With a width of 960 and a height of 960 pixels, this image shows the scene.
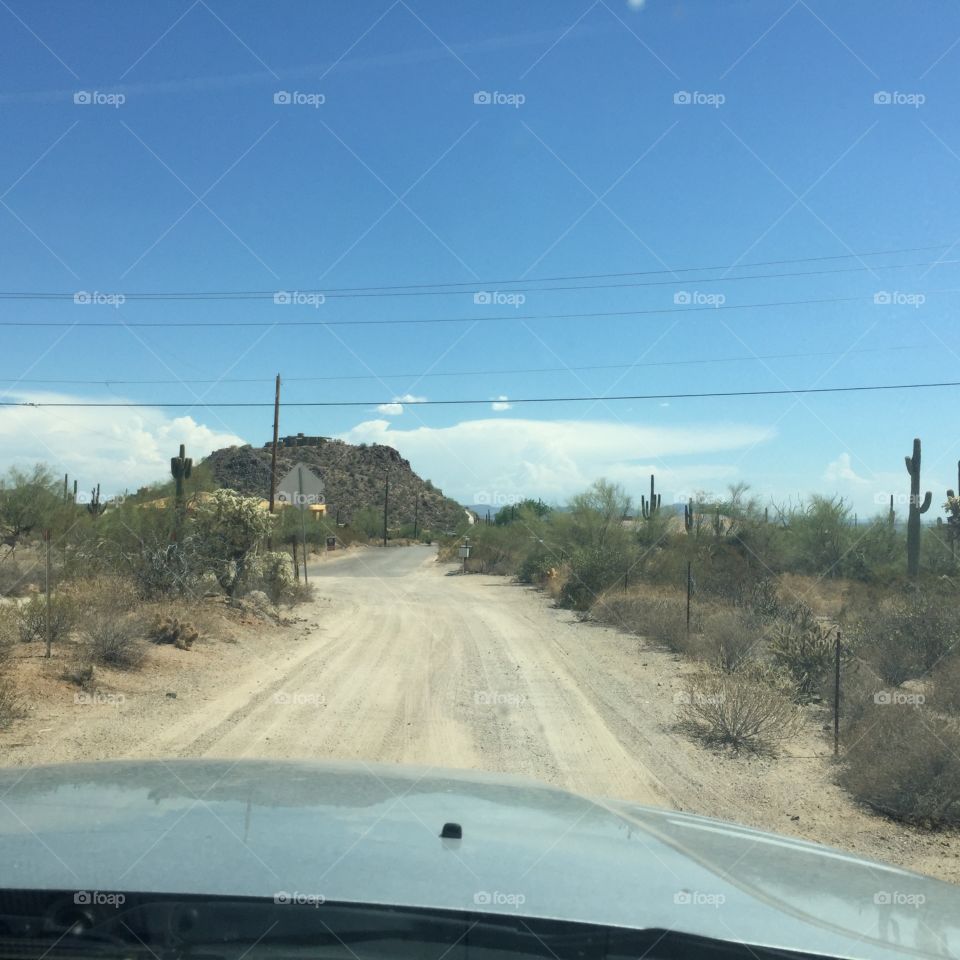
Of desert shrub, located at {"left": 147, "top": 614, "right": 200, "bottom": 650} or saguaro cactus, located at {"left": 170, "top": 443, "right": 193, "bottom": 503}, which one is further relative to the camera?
saguaro cactus, located at {"left": 170, "top": 443, "right": 193, "bottom": 503}

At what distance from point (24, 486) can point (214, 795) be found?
3035 centimetres

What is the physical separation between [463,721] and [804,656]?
18.8 feet

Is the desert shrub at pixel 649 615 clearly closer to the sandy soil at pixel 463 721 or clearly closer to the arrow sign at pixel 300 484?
the sandy soil at pixel 463 721

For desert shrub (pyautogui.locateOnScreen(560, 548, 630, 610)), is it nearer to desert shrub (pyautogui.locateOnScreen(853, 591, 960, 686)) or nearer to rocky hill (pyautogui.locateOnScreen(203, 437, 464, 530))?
desert shrub (pyautogui.locateOnScreen(853, 591, 960, 686))

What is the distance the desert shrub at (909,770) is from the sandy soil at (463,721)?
0.77 feet

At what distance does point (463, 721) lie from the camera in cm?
1133

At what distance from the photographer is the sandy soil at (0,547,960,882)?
8430mm

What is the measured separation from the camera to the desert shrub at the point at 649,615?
1878 centimetres

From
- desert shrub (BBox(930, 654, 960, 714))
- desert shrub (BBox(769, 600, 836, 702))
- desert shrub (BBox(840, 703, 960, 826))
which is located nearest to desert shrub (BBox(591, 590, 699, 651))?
desert shrub (BBox(769, 600, 836, 702))

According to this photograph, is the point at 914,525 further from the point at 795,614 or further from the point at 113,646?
the point at 113,646

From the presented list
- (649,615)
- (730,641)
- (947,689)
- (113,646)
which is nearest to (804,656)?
(730,641)

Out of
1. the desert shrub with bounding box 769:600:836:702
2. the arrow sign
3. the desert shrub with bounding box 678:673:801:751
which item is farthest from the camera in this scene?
the arrow sign

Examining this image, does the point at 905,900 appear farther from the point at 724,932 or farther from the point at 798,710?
the point at 798,710

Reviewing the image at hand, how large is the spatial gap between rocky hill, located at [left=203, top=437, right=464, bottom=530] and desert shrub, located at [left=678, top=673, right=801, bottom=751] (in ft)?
268
